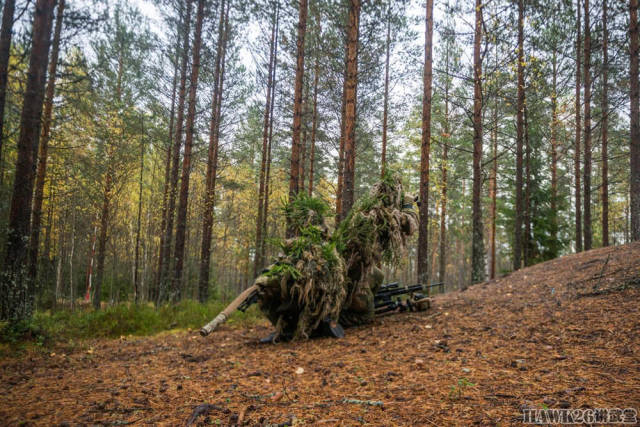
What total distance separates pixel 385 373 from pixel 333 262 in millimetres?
2054

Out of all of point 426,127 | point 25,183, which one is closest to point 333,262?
point 25,183

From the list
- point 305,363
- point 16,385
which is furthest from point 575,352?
point 16,385

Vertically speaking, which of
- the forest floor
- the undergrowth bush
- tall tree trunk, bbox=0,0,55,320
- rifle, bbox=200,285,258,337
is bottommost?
the undergrowth bush

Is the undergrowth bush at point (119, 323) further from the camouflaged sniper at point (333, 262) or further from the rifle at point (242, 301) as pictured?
the rifle at point (242, 301)

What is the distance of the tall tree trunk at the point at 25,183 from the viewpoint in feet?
18.2

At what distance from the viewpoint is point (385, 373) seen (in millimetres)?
2961

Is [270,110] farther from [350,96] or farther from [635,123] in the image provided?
[635,123]

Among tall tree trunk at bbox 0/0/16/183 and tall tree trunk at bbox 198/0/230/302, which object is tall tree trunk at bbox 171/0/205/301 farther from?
tall tree trunk at bbox 0/0/16/183

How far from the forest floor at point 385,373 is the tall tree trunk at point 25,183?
4.45 ft

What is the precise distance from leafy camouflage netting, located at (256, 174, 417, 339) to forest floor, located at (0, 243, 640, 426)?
17.8 inches

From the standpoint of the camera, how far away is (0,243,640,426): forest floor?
2125mm

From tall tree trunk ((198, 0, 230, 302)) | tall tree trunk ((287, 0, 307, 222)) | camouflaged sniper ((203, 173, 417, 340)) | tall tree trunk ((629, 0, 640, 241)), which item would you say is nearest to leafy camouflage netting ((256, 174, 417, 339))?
camouflaged sniper ((203, 173, 417, 340))

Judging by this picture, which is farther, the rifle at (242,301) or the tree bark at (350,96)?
the tree bark at (350,96)

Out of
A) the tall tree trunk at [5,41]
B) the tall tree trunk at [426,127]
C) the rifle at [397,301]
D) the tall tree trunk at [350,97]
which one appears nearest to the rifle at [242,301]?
the rifle at [397,301]
